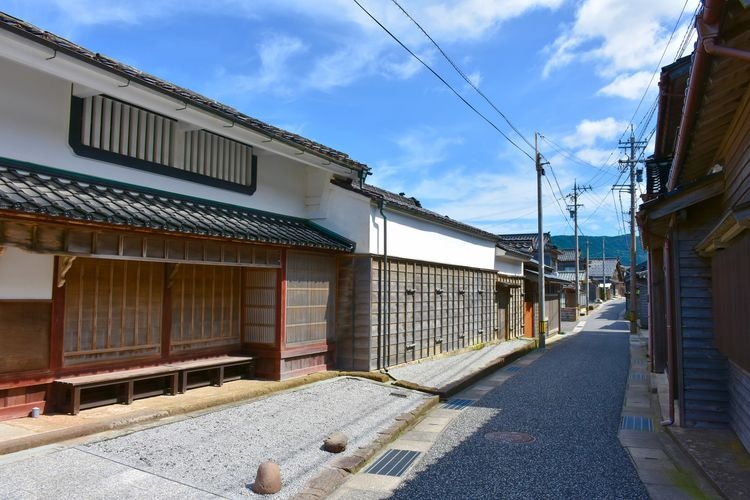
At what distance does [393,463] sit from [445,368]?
790 cm

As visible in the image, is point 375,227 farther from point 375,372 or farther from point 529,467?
point 529,467

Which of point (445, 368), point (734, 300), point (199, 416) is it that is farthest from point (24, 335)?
point (445, 368)

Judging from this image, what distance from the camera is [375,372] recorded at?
1252cm

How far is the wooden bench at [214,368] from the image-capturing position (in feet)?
30.9

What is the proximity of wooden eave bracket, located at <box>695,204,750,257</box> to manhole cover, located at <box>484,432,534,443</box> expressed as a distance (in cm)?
395

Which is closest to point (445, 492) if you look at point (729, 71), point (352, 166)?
point (729, 71)

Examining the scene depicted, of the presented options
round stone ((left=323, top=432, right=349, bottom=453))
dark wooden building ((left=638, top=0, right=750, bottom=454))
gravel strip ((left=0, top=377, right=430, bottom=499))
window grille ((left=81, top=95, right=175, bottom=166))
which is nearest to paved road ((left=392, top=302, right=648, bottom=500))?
round stone ((left=323, top=432, right=349, bottom=453))

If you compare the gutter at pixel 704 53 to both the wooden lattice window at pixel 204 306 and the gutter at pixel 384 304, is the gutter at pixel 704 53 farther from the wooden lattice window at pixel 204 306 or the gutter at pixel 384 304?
the wooden lattice window at pixel 204 306

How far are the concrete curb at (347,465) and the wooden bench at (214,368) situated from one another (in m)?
3.63

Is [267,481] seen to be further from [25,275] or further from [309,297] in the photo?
[309,297]

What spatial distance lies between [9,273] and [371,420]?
235 inches

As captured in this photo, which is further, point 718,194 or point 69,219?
point 718,194

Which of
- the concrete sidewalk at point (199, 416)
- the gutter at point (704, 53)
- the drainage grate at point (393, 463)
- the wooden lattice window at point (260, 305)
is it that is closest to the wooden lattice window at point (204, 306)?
the wooden lattice window at point (260, 305)

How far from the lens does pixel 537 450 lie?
295 inches
